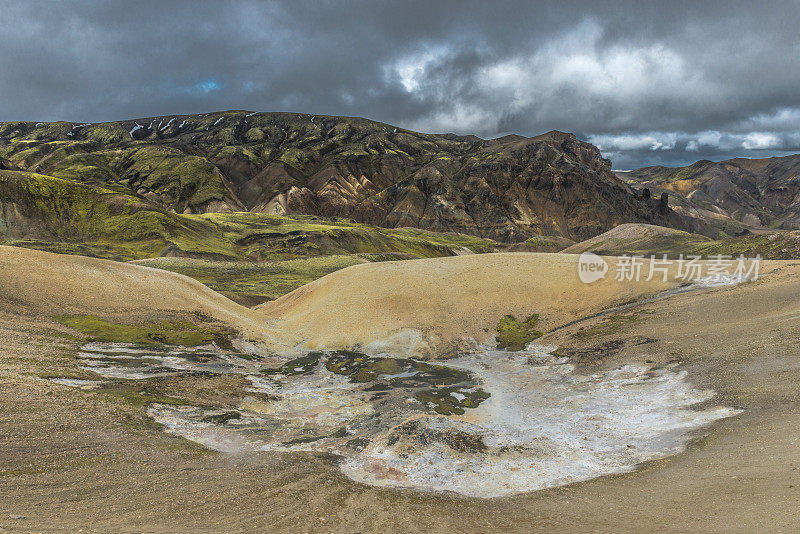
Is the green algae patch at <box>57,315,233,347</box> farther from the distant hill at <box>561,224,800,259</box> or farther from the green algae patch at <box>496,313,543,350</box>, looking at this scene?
the distant hill at <box>561,224,800,259</box>

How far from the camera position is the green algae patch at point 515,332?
129 feet

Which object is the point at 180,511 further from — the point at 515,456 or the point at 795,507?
the point at 795,507

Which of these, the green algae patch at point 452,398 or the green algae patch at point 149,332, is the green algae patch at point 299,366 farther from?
the green algae patch at point 452,398

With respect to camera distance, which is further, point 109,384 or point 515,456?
point 109,384

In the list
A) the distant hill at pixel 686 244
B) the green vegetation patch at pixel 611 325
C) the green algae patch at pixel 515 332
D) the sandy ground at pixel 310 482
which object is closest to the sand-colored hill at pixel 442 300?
the green algae patch at pixel 515 332

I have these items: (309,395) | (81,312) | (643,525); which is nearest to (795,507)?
(643,525)

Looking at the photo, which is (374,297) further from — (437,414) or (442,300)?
(437,414)

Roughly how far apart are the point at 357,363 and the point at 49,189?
16849cm

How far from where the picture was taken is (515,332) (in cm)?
4091

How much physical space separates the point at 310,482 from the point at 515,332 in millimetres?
29228

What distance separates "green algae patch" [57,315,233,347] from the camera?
30359mm

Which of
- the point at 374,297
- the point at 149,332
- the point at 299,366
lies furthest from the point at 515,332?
the point at 149,332

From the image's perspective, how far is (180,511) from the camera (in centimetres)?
1231

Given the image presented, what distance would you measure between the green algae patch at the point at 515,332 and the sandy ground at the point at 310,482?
51.3 ft
